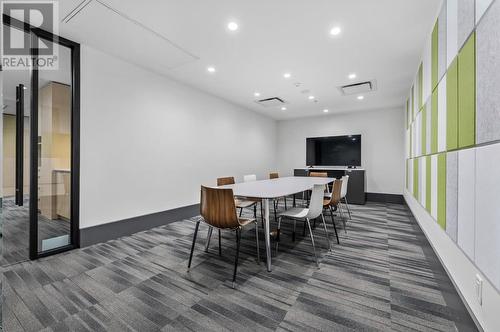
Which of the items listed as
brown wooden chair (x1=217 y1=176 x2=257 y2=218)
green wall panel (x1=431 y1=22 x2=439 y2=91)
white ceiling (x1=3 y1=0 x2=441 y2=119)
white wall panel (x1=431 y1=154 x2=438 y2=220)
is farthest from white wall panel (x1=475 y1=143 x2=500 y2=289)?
brown wooden chair (x1=217 y1=176 x2=257 y2=218)

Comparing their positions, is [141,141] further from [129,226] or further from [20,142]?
[20,142]

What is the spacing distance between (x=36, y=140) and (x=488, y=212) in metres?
4.09

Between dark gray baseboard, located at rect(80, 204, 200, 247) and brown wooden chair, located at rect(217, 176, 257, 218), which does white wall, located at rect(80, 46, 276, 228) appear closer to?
dark gray baseboard, located at rect(80, 204, 200, 247)

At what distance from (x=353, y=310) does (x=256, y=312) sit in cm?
75

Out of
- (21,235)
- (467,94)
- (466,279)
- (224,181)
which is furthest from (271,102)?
(21,235)

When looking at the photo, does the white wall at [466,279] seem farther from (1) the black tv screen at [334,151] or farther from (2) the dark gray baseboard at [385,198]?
(1) the black tv screen at [334,151]

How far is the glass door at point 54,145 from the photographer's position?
2.60 meters

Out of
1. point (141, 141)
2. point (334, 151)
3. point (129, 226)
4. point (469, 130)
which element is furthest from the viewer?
point (334, 151)

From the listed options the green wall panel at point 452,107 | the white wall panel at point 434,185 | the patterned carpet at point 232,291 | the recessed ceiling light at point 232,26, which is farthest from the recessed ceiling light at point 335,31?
the patterned carpet at point 232,291

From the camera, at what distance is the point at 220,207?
2.10m

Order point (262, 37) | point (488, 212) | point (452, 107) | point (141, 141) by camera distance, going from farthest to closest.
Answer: point (141, 141), point (262, 37), point (452, 107), point (488, 212)

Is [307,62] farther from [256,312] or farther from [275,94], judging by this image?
[256,312]

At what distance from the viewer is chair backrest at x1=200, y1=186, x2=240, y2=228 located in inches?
81.1

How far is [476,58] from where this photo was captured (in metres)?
1.24
